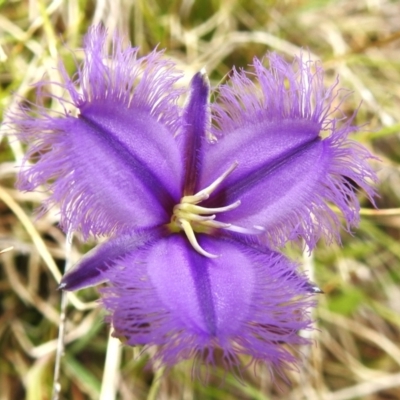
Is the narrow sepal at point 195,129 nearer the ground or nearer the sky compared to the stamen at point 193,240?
nearer the sky

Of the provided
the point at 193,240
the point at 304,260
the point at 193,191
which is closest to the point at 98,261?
the point at 193,240

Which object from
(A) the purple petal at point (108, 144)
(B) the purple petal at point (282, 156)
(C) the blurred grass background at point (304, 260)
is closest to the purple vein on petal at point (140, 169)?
(A) the purple petal at point (108, 144)

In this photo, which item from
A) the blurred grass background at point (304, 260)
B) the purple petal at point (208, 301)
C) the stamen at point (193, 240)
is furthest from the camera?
the blurred grass background at point (304, 260)

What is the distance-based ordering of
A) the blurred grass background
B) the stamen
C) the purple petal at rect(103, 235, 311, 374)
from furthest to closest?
1. the blurred grass background
2. the stamen
3. the purple petal at rect(103, 235, 311, 374)

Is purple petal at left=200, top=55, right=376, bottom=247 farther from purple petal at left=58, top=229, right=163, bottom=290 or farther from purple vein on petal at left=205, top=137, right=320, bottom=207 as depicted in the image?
purple petal at left=58, top=229, right=163, bottom=290

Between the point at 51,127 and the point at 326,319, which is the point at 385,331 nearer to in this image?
the point at 326,319

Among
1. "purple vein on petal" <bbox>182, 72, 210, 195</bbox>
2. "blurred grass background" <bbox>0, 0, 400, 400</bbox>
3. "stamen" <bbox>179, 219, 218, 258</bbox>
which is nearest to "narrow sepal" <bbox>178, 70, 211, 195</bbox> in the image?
"purple vein on petal" <bbox>182, 72, 210, 195</bbox>

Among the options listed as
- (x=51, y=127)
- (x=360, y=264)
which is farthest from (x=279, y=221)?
(x=360, y=264)

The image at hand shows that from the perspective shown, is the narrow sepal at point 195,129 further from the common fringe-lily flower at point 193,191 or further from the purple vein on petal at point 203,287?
the purple vein on petal at point 203,287
